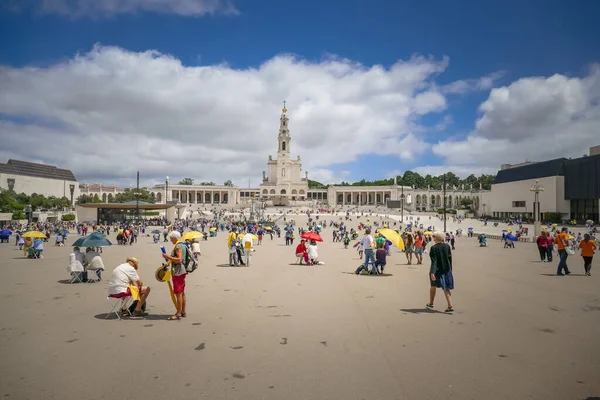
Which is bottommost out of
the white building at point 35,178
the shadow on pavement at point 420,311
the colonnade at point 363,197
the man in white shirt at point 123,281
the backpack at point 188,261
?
the shadow on pavement at point 420,311

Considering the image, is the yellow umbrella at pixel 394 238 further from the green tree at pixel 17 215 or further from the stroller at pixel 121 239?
the green tree at pixel 17 215

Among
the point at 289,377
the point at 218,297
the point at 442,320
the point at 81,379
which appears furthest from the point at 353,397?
the point at 218,297

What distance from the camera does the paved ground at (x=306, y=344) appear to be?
4.29m

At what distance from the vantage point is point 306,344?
5.70 metres

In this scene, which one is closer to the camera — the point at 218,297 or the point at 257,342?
the point at 257,342

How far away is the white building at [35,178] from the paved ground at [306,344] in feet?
302

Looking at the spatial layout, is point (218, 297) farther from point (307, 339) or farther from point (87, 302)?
point (307, 339)

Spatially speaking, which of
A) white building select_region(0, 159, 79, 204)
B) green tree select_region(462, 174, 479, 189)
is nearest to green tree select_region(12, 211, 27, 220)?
white building select_region(0, 159, 79, 204)

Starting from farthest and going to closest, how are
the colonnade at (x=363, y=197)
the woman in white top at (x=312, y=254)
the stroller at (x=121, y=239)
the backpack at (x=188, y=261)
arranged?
the colonnade at (x=363, y=197) < the stroller at (x=121, y=239) < the woman in white top at (x=312, y=254) < the backpack at (x=188, y=261)

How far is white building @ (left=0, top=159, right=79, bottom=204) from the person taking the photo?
92875 millimetres

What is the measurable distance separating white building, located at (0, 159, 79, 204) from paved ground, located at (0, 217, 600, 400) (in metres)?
92.2

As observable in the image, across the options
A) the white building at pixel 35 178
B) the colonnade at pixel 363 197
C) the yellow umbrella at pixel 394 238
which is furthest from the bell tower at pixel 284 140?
the yellow umbrella at pixel 394 238

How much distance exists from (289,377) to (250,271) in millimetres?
9371

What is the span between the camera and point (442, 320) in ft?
23.2
